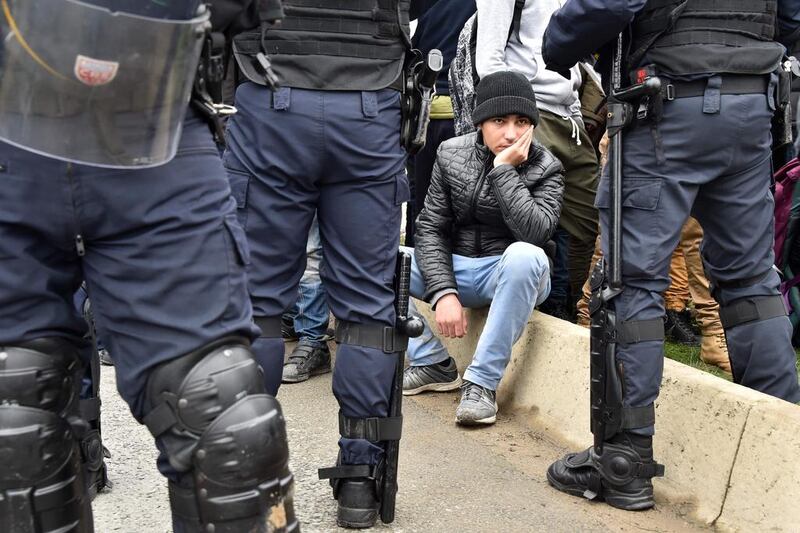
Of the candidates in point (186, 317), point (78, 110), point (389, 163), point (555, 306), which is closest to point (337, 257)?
point (389, 163)

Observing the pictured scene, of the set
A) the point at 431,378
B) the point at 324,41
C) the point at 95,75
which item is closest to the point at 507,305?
the point at 431,378

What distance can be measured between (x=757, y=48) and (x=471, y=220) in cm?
166

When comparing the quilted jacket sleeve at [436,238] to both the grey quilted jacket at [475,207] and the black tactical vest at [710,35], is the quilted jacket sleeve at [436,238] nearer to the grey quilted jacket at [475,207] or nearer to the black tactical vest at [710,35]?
the grey quilted jacket at [475,207]

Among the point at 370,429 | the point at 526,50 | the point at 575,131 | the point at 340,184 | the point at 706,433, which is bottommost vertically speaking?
the point at 706,433

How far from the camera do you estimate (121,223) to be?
196 cm

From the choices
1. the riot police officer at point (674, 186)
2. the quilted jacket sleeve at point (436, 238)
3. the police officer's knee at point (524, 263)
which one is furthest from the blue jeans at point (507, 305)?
the riot police officer at point (674, 186)

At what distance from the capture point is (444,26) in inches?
228

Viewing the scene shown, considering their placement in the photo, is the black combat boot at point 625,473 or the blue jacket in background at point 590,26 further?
the black combat boot at point 625,473

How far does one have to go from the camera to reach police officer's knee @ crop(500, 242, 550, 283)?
440 cm

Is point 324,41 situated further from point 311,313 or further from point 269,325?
point 311,313

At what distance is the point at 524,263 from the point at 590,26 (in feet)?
4.38

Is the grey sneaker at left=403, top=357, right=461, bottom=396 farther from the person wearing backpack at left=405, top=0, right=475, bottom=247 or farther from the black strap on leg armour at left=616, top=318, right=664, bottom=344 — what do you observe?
the black strap on leg armour at left=616, top=318, right=664, bottom=344

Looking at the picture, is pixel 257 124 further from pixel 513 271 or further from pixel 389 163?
pixel 513 271

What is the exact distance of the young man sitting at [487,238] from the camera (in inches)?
173
